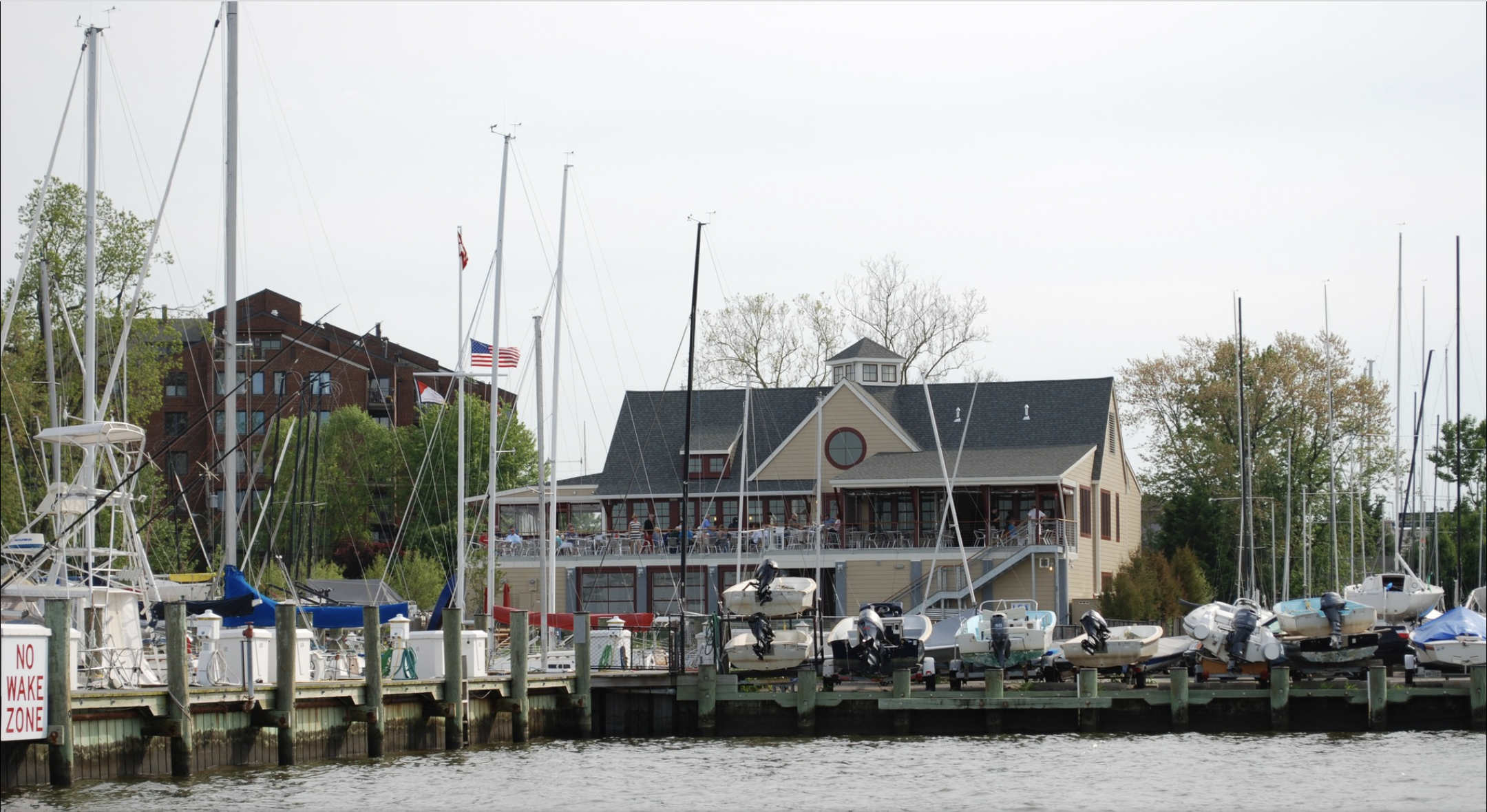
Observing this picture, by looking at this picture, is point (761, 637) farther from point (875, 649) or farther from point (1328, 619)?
point (1328, 619)

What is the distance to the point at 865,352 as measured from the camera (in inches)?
2574

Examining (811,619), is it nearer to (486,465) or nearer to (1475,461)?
(486,465)

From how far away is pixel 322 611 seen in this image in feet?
116

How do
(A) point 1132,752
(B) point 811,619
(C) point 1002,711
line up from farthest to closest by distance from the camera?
(B) point 811,619, (C) point 1002,711, (A) point 1132,752

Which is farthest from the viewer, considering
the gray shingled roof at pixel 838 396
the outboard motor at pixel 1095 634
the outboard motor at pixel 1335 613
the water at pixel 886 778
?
the gray shingled roof at pixel 838 396

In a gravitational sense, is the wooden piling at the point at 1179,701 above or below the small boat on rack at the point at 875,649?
below

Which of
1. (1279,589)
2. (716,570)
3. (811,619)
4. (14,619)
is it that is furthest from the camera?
(1279,589)

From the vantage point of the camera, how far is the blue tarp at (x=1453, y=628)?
35.0 m

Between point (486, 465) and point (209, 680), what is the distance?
54.7 metres

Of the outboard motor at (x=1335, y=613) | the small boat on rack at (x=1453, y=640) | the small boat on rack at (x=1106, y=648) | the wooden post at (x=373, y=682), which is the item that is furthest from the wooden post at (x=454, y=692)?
the small boat on rack at (x=1453, y=640)

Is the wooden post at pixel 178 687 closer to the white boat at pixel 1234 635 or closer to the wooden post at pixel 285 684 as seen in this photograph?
the wooden post at pixel 285 684

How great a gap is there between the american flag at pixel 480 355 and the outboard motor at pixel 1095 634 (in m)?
17.2

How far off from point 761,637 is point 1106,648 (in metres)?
7.09

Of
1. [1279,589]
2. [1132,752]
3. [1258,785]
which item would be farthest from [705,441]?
[1258,785]
